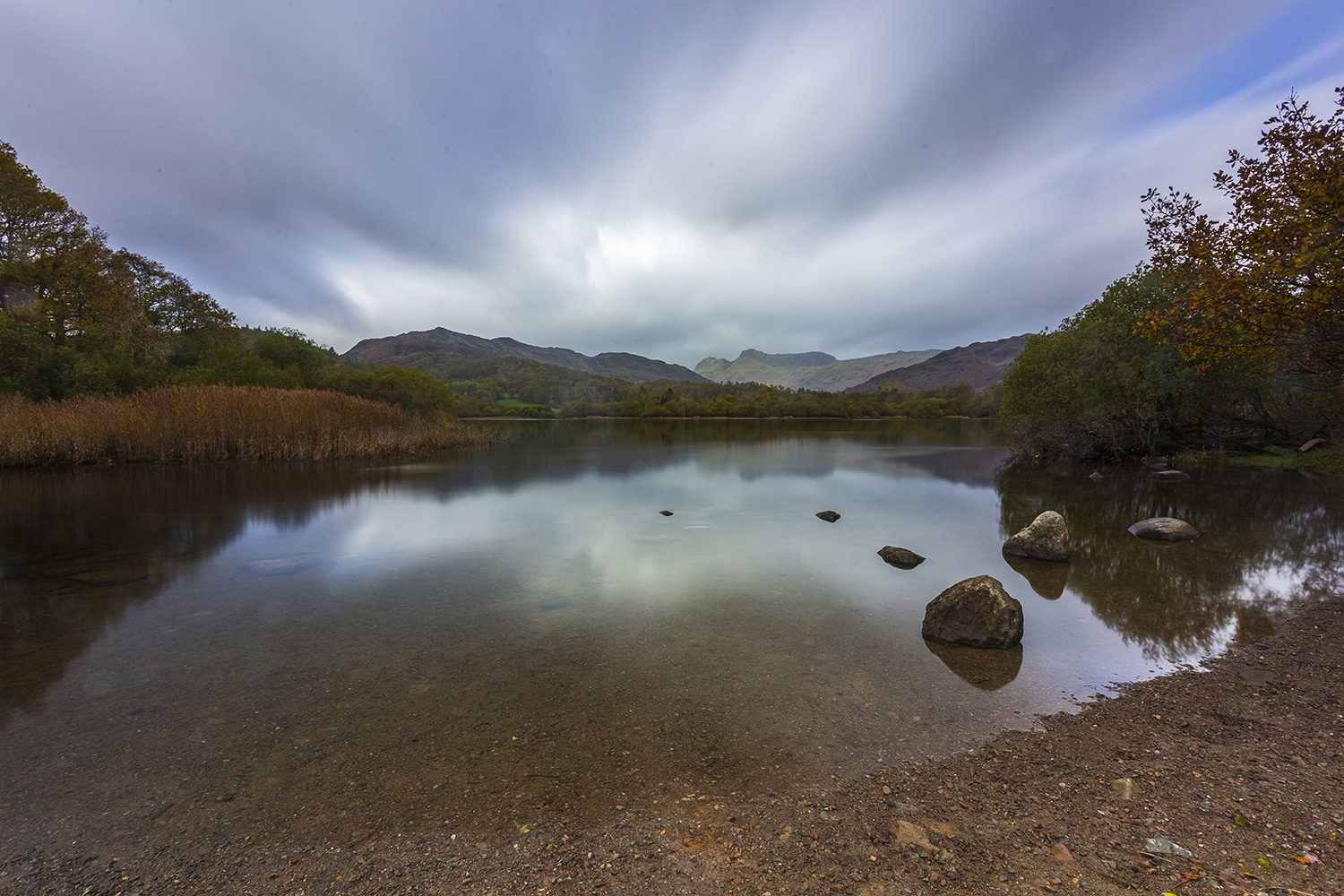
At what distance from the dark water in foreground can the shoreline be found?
223 millimetres

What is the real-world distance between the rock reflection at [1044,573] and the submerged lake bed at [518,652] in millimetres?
110

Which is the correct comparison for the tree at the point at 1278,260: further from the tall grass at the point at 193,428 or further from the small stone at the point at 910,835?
the tall grass at the point at 193,428

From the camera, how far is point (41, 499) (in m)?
14.9

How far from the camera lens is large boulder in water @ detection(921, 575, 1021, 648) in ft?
20.8

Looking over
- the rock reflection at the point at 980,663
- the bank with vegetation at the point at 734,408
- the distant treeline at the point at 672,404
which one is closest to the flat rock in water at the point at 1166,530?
the rock reflection at the point at 980,663

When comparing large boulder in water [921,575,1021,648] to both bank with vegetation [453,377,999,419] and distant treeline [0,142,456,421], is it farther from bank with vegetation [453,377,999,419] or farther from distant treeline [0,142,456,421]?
bank with vegetation [453,377,999,419]

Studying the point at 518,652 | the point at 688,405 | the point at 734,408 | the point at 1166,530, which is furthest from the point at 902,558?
the point at 734,408

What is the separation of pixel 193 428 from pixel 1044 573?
31118mm

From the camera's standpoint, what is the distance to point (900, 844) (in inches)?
125

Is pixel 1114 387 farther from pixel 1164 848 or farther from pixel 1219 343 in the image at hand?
pixel 1164 848

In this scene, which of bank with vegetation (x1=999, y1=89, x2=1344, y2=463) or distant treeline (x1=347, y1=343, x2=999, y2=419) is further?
distant treeline (x1=347, y1=343, x2=999, y2=419)

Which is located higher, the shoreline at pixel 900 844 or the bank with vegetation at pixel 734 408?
the bank with vegetation at pixel 734 408

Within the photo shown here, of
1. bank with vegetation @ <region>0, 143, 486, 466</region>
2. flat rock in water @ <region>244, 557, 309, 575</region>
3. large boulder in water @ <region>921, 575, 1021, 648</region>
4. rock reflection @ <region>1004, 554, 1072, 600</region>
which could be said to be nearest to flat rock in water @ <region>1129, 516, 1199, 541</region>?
rock reflection @ <region>1004, 554, 1072, 600</region>

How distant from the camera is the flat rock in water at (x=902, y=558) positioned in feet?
32.7
